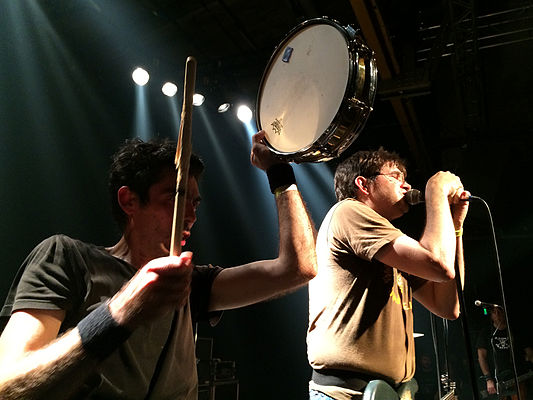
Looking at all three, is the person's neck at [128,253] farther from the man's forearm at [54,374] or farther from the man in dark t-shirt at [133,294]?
the man's forearm at [54,374]

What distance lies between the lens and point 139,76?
5949mm

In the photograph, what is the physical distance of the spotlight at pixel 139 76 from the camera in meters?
5.93

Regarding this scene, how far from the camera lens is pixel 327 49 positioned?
1772 mm

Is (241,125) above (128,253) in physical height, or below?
above

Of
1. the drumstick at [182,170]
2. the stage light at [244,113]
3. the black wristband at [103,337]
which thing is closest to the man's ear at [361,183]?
the drumstick at [182,170]

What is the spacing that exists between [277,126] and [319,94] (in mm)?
217

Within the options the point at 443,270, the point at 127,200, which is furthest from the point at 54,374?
the point at 443,270

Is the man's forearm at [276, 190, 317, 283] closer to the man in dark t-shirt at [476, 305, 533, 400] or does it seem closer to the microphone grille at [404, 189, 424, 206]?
the microphone grille at [404, 189, 424, 206]

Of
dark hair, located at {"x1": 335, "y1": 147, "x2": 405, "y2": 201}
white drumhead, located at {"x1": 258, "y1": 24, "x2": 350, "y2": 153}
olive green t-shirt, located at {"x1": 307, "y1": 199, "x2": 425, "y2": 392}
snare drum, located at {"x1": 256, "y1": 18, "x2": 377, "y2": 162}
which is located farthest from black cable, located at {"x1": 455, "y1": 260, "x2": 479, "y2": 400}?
white drumhead, located at {"x1": 258, "y1": 24, "x2": 350, "y2": 153}

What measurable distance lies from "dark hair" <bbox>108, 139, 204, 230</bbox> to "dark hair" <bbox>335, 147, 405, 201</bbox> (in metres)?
1.14

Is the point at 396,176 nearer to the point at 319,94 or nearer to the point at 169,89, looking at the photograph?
the point at 319,94

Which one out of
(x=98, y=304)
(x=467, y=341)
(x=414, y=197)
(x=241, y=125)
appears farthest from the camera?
(x=241, y=125)

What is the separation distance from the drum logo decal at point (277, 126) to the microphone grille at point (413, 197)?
1011 mm

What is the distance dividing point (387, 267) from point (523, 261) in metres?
8.11
